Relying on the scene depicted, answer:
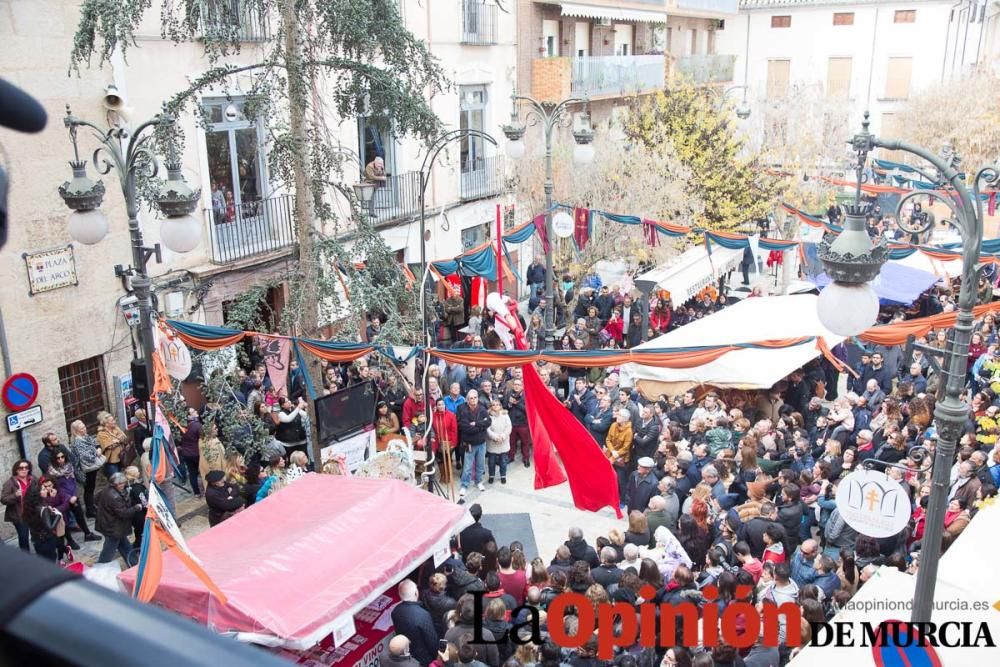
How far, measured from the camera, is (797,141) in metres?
29.5

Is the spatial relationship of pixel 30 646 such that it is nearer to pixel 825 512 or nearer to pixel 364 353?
pixel 364 353

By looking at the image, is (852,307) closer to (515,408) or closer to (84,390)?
(515,408)

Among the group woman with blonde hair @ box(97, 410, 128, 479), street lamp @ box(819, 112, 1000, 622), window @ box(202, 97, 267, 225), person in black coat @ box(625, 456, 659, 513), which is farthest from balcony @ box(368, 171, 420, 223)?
street lamp @ box(819, 112, 1000, 622)

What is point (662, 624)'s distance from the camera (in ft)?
26.0

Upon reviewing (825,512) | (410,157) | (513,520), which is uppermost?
(410,157)

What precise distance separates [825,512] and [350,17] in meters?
7.95

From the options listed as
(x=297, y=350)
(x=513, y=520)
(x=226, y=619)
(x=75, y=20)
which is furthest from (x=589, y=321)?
(x=226, y=619)

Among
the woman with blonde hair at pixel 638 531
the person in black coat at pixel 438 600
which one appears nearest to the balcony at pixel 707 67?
the woman with blonde hair at pixel 638 531

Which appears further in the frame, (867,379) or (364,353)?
(867,379)

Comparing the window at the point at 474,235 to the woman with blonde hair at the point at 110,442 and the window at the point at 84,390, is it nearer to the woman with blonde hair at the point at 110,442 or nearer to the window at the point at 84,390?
the window at the point at 84,390

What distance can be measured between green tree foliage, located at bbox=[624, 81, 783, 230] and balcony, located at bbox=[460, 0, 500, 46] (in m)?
4.87

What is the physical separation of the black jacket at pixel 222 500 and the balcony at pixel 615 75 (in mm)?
19236

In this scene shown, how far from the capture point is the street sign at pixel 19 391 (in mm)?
12219

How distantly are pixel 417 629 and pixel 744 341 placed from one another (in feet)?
25.3
